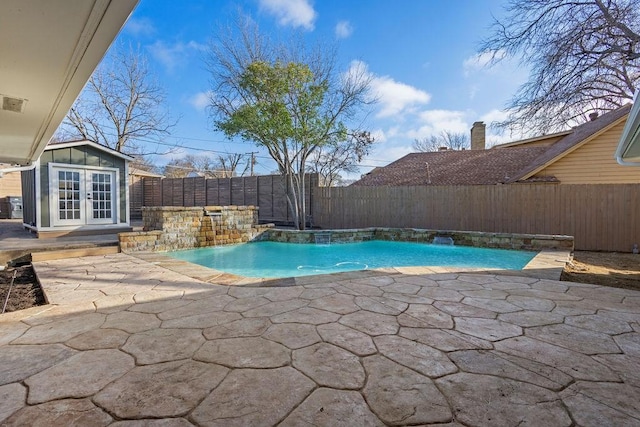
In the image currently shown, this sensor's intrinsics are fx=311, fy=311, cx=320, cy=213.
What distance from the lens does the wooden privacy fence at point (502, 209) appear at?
6723 millimetres

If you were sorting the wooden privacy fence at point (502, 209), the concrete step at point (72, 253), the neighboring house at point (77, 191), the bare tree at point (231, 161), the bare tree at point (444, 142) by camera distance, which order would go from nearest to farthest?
the concrete step at point (72, 253)
the wooden privacy fence at point (502, 209)
the neighboring house at point (77, 191)
the bare tree at point (444, 142)
the bare tree at point (231, 161)

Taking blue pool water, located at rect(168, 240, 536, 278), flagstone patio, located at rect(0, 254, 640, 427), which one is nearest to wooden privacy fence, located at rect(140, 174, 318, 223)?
blue pool water, located at rect(168, 240, 536, 278)

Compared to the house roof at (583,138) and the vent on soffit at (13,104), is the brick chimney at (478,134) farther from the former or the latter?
the vent on soffit at (13,104)

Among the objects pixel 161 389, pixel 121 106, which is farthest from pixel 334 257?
pixel 121 106

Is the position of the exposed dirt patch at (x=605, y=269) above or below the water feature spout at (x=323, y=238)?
below

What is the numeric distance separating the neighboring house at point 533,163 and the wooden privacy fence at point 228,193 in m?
4.72

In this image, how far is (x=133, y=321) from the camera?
→ 2.38 m

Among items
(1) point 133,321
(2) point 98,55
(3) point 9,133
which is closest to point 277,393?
(1) point 133,321

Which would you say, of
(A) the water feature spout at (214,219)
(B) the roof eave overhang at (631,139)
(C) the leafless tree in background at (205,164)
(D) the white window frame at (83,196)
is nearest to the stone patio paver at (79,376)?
(B) the roof eave overhang at (631,139)

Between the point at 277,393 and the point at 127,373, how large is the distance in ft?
2.73

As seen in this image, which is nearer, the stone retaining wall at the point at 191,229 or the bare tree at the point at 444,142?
the stone retaining wall at the point at 191,229

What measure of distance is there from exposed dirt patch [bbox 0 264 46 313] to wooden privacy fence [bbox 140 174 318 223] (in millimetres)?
7397

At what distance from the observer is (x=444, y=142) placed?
25.6 meters

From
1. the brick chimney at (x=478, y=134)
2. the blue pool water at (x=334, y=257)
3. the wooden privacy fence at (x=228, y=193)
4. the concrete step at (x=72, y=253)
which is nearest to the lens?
the concrete step at (x=72, y=253)
